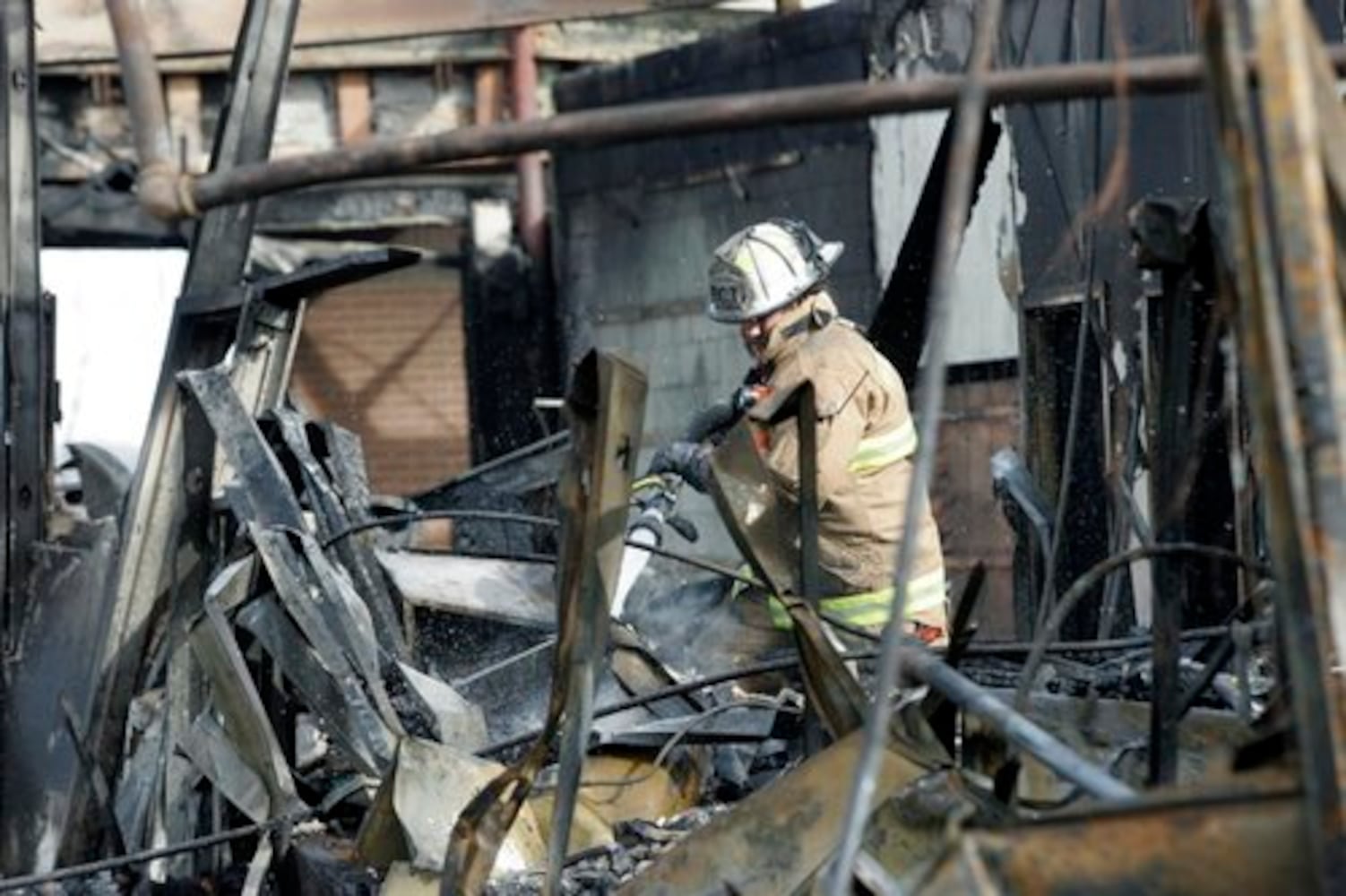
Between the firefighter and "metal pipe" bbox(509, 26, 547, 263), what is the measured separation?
9014 millimetres

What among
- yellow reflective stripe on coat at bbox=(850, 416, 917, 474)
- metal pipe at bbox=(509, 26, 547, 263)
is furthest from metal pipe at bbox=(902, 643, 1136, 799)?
metal pipe at bbox=(509, 26, 547, 263)

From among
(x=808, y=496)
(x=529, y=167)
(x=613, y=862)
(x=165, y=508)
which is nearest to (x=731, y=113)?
(x=808, y=496)

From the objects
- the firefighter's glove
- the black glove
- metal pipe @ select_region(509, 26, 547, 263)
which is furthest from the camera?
metal pipe @ select_region(509, 26, 547, 263)

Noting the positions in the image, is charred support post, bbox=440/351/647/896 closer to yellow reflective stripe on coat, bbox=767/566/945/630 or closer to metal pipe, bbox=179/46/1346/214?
metal pipe, bbox=179/46/1346/214

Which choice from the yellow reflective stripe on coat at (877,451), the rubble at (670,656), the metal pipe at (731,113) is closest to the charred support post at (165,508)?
the rubble at (670,656)

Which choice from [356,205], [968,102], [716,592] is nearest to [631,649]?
[716,592]

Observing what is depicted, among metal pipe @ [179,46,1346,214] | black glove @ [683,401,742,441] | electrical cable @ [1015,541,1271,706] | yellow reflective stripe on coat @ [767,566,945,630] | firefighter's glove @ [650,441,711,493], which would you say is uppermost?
metal pipe @ [179,46,1346,214]

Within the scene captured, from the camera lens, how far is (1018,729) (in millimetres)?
3223

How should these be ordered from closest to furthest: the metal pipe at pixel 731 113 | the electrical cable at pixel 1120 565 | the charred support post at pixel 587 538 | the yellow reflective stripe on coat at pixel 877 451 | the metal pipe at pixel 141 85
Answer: the metal pipe at pixel 731 113
the electrical cable at pixel 1120 565
the metal pipe at pixel 141 85
the charred support post at pixel 587 538
the yellow reflective stripe on coat at pixel 877 451

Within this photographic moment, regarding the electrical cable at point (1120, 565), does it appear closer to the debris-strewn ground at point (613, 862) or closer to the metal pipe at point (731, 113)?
the metal pipe at point (731, 113)

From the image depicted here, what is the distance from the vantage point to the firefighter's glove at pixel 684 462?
7.08 m

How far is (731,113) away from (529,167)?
13.5 metres

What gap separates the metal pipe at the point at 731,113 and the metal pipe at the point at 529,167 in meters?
13.3

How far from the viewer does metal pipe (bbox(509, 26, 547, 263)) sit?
1644 cm
